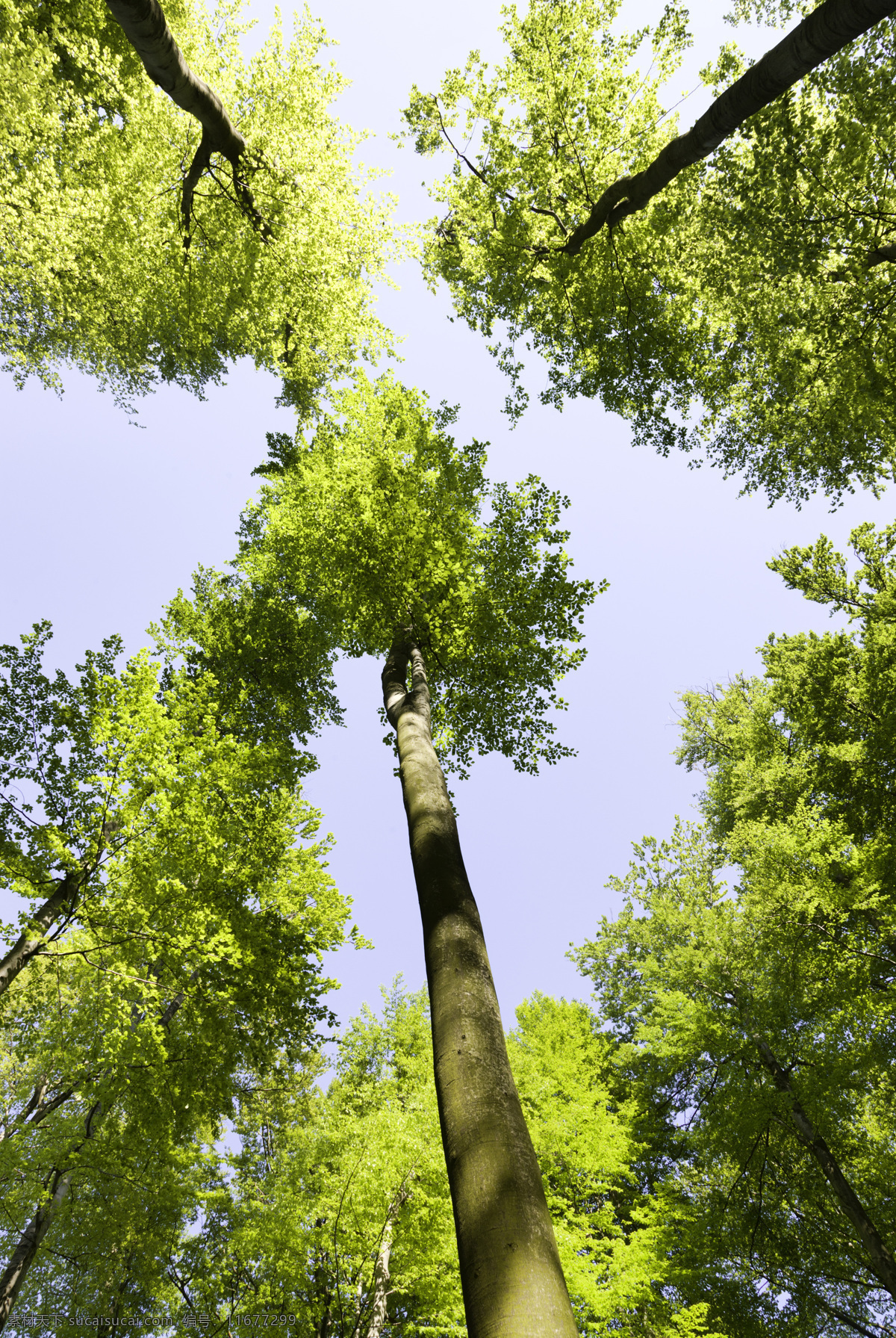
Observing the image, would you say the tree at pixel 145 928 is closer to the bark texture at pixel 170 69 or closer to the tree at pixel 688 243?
the bark texture at pixel 170 69

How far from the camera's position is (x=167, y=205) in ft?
40.0

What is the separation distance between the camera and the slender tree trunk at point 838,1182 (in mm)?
9562

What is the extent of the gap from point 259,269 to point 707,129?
861cm

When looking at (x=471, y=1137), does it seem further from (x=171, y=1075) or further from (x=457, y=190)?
(x=457, y=190)

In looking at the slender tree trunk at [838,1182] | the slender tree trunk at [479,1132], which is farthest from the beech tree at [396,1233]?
the slender tree trunk at [479,1132]

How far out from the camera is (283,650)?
14.9 metres

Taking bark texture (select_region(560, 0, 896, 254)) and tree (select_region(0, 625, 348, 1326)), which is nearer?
bark texture (select_region(560, 0, 896, 254))

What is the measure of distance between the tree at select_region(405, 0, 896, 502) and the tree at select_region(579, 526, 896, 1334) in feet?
18.4

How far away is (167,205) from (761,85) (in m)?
10.9

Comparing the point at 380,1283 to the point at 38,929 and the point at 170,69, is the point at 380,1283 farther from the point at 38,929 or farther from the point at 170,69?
the point at 170,69

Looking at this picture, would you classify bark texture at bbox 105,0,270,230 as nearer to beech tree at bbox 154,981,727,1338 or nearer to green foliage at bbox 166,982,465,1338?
green foliage at bbox 166,982,465,1338

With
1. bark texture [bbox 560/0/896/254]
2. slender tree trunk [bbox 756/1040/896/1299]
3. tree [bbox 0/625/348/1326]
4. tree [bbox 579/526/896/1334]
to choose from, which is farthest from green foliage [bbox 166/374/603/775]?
slender tree trunk [bbox 756/1040/896/1299]

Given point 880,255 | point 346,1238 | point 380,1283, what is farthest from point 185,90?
point 380,1283

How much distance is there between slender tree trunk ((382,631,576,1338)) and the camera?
202 centimetres
